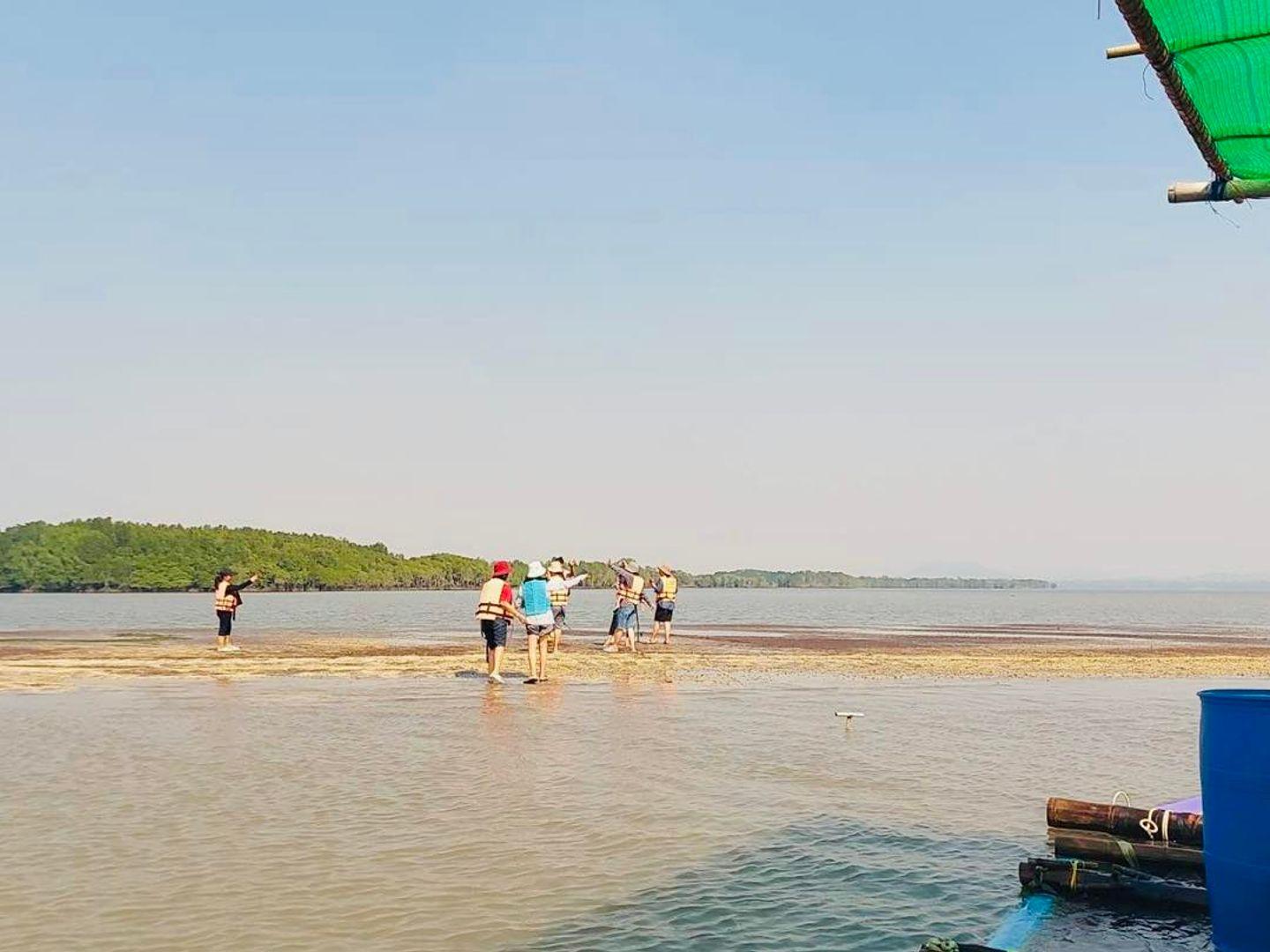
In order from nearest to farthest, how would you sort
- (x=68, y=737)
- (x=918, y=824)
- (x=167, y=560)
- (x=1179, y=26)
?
(x=1179, y=26) → (x=918, y=824) → (x=68, y=737) → (x=167, y=560)

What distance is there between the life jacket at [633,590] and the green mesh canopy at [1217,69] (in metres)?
24.5

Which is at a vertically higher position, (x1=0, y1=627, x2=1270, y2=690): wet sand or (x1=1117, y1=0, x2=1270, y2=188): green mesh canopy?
(x1=1117, y1=0, x2=1270, y2=188): green mesh canopy

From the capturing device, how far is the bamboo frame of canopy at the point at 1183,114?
548 centimetres

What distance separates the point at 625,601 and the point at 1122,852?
22.7 m

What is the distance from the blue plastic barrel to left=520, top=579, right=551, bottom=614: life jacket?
16799mm

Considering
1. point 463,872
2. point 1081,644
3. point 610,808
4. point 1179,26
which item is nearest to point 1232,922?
point 1179,26

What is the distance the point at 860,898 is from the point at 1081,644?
3401 centimetres

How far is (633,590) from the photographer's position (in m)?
30.9

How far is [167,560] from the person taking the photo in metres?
152

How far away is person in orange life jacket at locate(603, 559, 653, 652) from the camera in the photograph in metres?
30.8

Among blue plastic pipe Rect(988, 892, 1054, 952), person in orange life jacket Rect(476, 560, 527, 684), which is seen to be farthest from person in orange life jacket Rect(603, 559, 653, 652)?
blue plastic pipe Rect(988, 892, 1054, 952)

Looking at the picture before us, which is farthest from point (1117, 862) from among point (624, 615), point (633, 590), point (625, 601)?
point (625, 601)

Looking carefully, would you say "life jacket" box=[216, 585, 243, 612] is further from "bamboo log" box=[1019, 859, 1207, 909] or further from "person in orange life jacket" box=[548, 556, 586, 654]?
"bamboo log" box=[1019, 859, 1207, 909]

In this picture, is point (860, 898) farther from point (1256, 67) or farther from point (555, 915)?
point (1256, 67)
